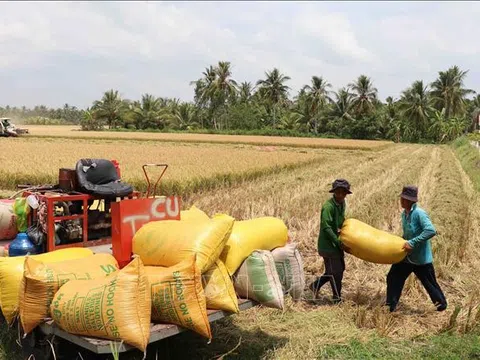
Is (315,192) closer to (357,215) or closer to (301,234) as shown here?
(357,215)

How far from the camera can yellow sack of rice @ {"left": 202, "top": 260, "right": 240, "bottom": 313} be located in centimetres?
363

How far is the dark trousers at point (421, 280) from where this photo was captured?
507cm

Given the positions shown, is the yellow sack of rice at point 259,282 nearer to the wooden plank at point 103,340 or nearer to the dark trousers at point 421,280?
the wooden plank at point 103,340

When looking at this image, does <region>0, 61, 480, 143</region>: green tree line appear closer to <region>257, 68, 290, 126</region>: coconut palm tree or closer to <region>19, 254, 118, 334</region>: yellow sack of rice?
<region>257, 68, 290, 126</region>: coconut palm tree

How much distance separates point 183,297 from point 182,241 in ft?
1.52

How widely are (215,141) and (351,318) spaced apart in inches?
1377

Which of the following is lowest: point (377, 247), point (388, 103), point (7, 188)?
point (7, 188)

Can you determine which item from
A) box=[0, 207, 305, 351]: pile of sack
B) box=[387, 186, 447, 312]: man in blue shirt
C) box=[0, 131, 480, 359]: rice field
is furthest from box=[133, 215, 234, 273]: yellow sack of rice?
box=[387, 186, 447, 312]: man in blue shirt

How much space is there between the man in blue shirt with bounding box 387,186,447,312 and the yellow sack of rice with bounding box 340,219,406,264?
100 millimetres

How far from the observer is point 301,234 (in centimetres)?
843

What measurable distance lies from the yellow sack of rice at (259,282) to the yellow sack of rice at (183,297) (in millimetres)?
589

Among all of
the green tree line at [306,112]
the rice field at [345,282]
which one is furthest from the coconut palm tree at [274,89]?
the rice field at [345,282]

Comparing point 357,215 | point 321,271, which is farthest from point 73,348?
point 357,215

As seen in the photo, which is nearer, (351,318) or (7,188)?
(351,318)
